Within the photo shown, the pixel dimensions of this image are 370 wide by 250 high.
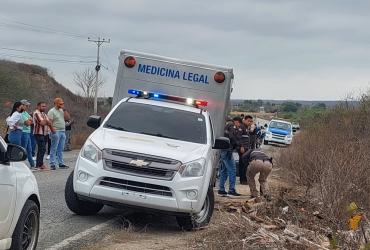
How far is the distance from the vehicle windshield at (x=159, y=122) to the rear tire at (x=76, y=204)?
3.61 feet

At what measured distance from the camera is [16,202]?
5340 mm

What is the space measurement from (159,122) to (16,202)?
409cm

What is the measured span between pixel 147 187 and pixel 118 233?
28.7 inches

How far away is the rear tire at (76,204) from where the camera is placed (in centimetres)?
852

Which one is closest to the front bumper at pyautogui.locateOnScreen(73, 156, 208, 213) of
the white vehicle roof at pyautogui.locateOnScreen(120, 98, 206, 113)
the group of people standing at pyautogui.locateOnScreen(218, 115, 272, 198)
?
the white vehicle roof at pyautogui.locateOnScreen(120, 98, 206, 113)

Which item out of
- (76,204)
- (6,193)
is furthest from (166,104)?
(6,193)

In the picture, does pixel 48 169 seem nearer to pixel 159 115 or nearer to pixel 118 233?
pixel 159 115

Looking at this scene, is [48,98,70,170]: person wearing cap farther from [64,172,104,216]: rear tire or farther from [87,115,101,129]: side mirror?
[64,172,104,216]: rear tire

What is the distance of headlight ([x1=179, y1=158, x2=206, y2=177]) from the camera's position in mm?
7891

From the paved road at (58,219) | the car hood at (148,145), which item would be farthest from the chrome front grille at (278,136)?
the car hood at (148,145)

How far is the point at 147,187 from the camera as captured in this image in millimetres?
7797

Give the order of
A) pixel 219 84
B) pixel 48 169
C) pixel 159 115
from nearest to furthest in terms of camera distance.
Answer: pixel 159 115 → pixel 219 84 → pixel 48 169

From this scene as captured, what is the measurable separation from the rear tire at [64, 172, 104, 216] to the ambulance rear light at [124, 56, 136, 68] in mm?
2816

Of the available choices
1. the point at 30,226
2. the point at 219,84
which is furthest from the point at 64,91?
the point at 30,226
